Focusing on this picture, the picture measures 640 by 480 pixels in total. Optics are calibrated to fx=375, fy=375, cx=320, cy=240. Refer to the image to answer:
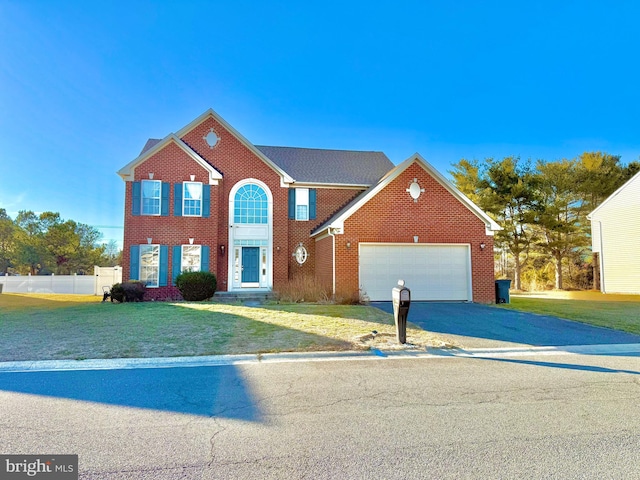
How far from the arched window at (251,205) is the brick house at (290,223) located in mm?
49

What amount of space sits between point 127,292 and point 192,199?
4.91 m

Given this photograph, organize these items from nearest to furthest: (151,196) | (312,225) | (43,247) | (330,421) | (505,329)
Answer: (330,421), (505,329), (151,196), (312,225), (43,247)

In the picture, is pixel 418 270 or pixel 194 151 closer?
pixel 418 270

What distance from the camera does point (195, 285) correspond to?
15.2m

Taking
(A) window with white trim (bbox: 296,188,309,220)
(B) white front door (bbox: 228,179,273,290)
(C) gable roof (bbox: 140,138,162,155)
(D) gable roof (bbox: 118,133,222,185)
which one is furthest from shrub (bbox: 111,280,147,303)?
(A) window with white trim (bbox: 296,188,309,220)

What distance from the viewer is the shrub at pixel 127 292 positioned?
48.9 ft

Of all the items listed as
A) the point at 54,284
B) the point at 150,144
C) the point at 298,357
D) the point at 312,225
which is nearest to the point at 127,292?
the point at 150,144

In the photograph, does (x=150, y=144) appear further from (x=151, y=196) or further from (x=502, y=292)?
(x=502, y=292)

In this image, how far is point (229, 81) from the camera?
16.8 metres

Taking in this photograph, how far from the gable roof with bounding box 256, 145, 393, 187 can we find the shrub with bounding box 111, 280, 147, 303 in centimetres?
892

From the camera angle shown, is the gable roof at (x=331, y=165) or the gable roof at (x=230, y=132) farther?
the gable roof at (x=331, y=165)

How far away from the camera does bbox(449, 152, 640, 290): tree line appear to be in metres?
26.2

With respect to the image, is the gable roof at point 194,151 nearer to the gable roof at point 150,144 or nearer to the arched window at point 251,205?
the gable roof at point 150,144

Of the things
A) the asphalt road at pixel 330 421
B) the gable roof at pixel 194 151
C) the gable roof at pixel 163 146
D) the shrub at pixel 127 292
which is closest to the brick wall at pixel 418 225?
the gable roof at pixel 194 151
